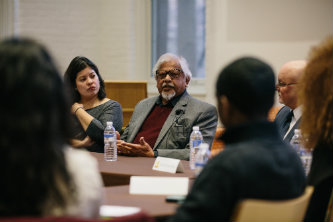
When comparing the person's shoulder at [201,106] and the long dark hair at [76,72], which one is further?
the long dark hair at [76,72]

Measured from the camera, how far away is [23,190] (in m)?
1.16

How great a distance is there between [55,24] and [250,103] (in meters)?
5.34

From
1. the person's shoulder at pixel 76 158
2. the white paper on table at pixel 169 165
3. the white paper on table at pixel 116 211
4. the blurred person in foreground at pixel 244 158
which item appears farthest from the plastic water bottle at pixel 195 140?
the person's shoulder at pixel 76 158

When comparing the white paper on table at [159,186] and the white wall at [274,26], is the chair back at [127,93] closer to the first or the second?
the white wall at [274,26]

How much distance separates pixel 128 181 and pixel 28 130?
1629mm

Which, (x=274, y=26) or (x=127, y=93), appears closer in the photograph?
(x=127, y=93)

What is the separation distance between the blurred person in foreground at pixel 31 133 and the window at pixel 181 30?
5.45 metres

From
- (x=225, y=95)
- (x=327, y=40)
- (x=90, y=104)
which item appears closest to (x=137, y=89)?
(x=90, y=104)

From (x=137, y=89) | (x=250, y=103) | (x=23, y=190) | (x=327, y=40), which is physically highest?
(x=327, y=40)

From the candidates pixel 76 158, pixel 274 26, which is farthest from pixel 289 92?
pixel 274 26

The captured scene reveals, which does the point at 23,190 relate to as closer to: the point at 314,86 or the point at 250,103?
the point at 250,103

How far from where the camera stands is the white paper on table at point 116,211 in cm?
173

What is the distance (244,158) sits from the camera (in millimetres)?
1478

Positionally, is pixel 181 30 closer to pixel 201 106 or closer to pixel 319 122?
pixel 201 106
